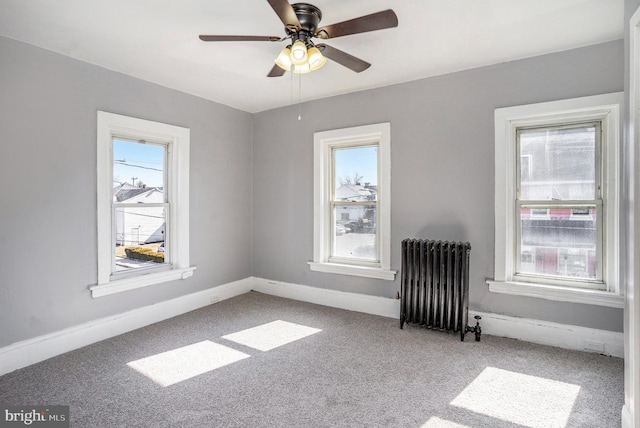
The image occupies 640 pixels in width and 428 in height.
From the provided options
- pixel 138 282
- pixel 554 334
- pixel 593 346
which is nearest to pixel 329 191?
pixel 138 282

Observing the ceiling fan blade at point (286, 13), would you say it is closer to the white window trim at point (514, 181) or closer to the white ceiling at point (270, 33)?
the white ceiling at point (270, 33)

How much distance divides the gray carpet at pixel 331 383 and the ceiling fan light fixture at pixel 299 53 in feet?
7.19

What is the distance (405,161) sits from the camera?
3.59m

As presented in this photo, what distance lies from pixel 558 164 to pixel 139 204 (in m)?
4.08

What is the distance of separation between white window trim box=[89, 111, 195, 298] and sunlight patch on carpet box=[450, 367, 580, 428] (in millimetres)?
3061

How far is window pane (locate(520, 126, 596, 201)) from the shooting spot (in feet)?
9.39

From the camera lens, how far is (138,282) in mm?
3416

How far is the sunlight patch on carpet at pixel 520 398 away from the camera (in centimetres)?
197

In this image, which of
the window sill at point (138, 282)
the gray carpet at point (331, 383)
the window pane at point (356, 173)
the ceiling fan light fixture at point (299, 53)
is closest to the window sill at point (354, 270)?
the gray carpet at point (331, 383)

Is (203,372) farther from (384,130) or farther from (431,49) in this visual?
(431,49)

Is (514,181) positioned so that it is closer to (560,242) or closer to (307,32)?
(560,242)

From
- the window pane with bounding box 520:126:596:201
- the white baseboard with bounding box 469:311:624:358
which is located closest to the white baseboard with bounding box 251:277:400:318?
the white baseboard with bounding box 469:311:624:358

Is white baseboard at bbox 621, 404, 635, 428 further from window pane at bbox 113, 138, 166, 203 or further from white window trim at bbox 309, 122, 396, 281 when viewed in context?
window pane at bbox 113, 138, 166, 203

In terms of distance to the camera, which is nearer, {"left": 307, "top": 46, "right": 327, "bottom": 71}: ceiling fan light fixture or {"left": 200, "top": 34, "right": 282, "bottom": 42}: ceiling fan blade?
{"left": 200, "top": 34, "right": 282, "bottom": 42}: ceiling fan blade
